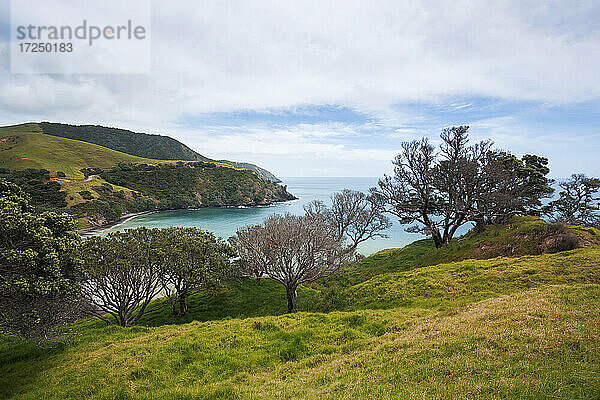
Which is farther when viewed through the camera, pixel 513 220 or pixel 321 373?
pixel 513 220

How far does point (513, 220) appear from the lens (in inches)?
1175

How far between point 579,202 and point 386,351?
Answer: 168ft

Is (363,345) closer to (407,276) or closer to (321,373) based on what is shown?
(321,373)

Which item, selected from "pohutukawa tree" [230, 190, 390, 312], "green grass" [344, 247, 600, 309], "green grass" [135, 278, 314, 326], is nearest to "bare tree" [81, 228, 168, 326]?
"green grass" [135, 278, 314, 326]

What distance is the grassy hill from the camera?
6.45 meters

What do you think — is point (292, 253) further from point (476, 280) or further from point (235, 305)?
point (476, 280)

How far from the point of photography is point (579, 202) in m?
39.8

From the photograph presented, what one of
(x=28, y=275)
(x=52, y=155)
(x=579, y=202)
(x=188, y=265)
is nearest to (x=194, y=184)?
(x=52, y=155)

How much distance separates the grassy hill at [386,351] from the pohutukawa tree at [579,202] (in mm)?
30101

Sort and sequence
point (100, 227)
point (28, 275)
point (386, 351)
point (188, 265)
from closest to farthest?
point (386, 351) < point (28, 275) < point (188, 265) < point (100, 227)

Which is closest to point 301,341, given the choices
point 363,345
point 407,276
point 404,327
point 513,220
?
point 363,345

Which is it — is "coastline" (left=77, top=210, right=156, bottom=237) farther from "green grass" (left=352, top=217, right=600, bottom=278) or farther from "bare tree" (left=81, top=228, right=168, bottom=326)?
"green grass" (left=352, top=217, right=600, bottom=278)

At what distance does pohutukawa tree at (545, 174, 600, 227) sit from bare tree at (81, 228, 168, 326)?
51194 millimetres

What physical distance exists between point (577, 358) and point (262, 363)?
31.2ft
